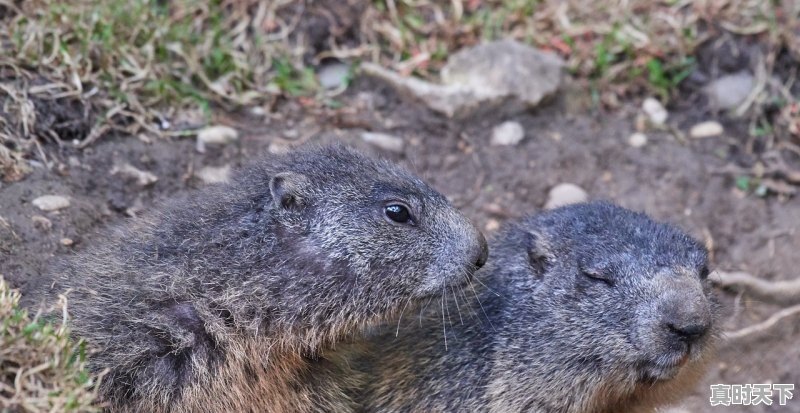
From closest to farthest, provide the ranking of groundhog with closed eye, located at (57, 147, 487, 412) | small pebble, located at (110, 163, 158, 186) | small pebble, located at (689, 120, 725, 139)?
groundhog with closed eye, located at (57, 147, 487, 412) < small pebble, located at (110, 163, 158, 186) < small pebble, located at (689, 120, 725, 139)

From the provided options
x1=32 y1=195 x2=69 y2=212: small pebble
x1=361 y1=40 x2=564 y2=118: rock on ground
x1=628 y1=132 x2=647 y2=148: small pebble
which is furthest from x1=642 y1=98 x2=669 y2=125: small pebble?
x1=32 y1=195 x2=69 y2=212: small pebble

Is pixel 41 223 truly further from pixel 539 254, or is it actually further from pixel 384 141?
pixel 539 254

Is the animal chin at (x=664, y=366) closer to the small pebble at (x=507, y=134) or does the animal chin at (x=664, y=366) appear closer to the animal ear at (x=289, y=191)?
the animal ear at (x=289, y=191)

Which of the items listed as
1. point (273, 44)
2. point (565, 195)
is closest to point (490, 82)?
point (565, 195)

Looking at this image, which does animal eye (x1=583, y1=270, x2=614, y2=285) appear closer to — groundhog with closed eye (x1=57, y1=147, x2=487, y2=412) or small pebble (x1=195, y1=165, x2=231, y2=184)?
groundhog with closed eye (x1=57, y1=147, x2=487, y2=412)

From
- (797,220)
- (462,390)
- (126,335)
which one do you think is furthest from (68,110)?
(797,220)

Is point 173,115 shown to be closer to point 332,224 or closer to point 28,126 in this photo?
point 28,126

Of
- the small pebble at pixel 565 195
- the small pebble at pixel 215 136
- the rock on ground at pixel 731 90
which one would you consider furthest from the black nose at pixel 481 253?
the rock on ground at pixel 731 90
